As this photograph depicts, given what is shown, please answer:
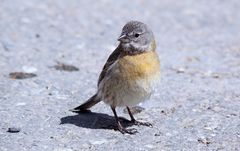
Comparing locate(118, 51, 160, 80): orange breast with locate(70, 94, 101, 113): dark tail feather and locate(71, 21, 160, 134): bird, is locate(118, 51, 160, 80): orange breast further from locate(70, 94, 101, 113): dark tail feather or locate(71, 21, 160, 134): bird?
locate(70, 94, 101, 113): dark tail feather

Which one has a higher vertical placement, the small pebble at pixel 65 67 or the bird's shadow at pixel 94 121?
the small pebble at pixel 65 67

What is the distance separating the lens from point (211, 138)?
646cm

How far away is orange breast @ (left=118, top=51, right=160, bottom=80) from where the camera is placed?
6488 mm

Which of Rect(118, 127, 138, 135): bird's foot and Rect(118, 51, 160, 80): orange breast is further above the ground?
Rect(118, 51, 160, 80): orange breast

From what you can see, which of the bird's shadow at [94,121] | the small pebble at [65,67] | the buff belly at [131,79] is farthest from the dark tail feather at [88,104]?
the small pebble at [65,67]

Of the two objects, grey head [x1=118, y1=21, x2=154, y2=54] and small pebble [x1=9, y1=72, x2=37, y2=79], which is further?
small pebble [x1=9, y1=72, x2=37, y2=79]

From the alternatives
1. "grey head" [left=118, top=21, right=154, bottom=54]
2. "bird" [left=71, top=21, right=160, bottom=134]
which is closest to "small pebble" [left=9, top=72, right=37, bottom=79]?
"bird" [left=71, top=21, right=160, bottom=134]

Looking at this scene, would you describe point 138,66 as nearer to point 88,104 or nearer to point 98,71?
point 88,104

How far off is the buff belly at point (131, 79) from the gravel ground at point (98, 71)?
365 millimetres

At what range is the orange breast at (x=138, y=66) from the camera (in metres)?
6.49

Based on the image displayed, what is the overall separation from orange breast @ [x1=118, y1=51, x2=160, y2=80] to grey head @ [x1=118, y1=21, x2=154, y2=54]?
0.11m

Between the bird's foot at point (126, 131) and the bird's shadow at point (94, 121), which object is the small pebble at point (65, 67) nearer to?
the bird's shadow at point (94, 121)

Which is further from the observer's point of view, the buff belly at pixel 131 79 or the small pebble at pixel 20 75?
the small pebble at pixel 20 75

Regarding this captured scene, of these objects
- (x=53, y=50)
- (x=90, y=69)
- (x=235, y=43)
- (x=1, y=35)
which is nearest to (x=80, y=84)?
(x=90, y=69)
